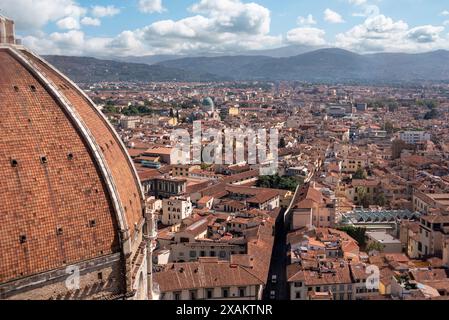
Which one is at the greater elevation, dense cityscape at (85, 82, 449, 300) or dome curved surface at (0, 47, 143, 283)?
dome curved surface at (0, 47, 143, 283)

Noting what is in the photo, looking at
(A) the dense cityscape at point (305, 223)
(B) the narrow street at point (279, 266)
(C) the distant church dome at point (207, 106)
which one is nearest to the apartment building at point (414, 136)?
(A) the dense cityscape at point (305, 223)

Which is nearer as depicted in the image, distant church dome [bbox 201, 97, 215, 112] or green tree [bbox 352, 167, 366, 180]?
green tree [bbox 352, 167, 366, 180]

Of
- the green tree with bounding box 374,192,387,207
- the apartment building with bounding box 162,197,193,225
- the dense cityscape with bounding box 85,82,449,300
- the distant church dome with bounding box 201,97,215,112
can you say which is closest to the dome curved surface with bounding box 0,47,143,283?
the dense cityscape with bounding box 85,82,449,300

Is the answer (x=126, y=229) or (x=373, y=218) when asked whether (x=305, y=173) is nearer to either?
(x=373, y=218)

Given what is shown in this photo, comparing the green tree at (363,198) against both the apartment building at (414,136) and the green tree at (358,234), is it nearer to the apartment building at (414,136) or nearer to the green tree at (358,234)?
the green tree at (358,234)

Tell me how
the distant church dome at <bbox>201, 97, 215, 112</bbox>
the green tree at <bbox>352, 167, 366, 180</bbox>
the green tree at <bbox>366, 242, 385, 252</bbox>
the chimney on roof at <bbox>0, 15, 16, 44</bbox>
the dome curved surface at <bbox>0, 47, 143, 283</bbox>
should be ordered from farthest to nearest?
the distant church dome at <bbox>201, 97, 215, 112</bbox> < the green tree at <bbox>352, 167, 366, 180</bbox> < the green tree at <bbox>366, 242, 385, 252</bbox> < the chimney on roof at <bbox>0, 15, 16, 44</bbox> < the dome curved surface at <bbox>0, 47, 143, 283</bbox>

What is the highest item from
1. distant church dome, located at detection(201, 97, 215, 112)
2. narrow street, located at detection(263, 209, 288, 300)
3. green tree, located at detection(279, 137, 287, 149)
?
distant church dome, located at detection(201, 97, 215, 112)

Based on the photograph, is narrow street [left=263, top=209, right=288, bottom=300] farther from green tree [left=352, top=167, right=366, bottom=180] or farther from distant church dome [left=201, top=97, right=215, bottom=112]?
distant church dome [left=201, top=97, right=215, bottom=112]
